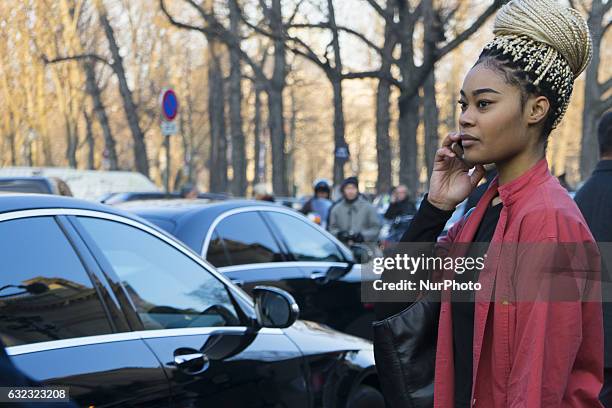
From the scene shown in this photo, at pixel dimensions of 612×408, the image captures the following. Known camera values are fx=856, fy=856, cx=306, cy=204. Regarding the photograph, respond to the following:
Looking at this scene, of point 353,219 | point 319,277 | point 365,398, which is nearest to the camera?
point 365,398

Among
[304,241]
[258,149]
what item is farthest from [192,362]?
[258,149]

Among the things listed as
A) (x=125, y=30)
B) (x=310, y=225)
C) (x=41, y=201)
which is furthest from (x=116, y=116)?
(x=41, y=201)

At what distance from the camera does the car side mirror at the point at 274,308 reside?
3.61 metres

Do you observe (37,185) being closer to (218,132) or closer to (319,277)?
(319,277)

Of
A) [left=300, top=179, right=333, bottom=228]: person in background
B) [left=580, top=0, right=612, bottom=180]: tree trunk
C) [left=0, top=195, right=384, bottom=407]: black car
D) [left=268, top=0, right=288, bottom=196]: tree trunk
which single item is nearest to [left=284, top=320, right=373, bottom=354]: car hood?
[left=0, top=195, right=384, bottom=407]: black car

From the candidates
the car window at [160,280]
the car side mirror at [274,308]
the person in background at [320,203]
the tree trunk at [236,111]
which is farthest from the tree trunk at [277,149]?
the car window at [160,280]

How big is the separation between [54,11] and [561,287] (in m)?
29.9

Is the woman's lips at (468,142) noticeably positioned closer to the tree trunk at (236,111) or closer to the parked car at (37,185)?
the parked car at (37,185)

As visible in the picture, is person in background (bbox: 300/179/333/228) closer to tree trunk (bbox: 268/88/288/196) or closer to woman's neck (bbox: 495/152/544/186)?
tree trunk (bbox: 268/88/288/196)

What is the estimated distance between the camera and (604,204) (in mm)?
3646

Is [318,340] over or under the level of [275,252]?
under

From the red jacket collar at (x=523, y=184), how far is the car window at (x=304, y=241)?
402 centimetres

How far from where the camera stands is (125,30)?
127 ft

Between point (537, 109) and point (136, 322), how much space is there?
62.0 inches
